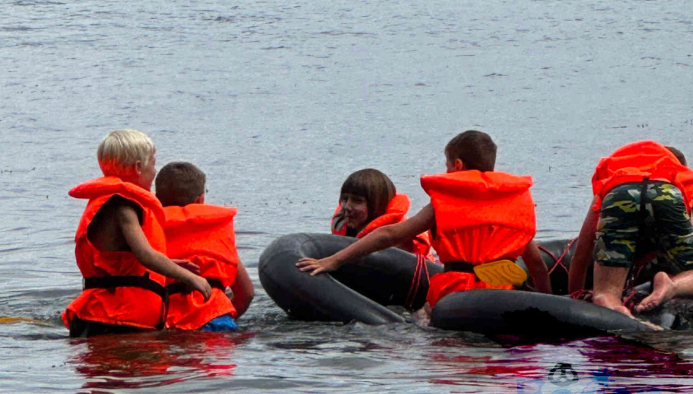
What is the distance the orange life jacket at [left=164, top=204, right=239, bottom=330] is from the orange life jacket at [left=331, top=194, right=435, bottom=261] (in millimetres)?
1043

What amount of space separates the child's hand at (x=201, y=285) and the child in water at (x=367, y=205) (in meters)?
1.45

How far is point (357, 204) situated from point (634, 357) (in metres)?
2.36

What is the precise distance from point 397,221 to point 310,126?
33.1 ft

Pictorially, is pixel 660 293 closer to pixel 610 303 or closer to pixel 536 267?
pixel 610 303

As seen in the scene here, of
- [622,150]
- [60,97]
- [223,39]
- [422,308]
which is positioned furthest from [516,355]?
[223,39]

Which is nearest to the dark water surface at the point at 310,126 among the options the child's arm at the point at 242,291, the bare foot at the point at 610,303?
the child's arm at the point at 242,291

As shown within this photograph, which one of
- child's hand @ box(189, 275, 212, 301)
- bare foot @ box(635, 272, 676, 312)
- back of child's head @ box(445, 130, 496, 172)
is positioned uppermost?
back of child's head @ box(445, 130, 496, 172)

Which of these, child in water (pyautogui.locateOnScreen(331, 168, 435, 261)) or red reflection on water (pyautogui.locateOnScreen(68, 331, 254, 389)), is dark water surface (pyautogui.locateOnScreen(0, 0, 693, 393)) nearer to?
red reflection on water (pyautogui.locateOnScreen(68, 331, 254, 389))

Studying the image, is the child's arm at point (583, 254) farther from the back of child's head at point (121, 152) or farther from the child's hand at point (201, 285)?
the back of child's head at point (121, 152)

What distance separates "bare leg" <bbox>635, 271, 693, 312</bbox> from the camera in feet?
21.5

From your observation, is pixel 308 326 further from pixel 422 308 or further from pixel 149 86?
pixel 149 86

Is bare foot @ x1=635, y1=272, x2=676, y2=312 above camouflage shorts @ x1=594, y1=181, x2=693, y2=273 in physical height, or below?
below

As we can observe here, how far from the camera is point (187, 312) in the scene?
686 centimetres

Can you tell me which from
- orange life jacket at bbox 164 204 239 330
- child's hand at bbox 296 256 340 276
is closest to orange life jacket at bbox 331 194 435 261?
child's hand at bbox 296 256 340 276
